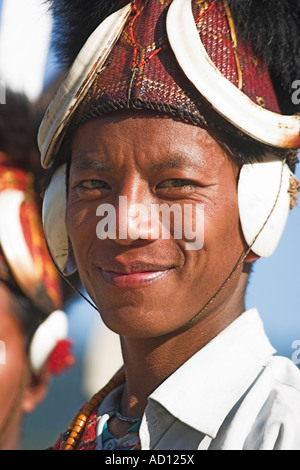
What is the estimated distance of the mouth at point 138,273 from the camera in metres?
2.15

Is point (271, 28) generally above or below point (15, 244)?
above

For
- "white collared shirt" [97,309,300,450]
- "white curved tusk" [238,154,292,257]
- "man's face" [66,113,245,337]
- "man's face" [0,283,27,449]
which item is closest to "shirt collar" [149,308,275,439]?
"white collared shirt" [97,309,300,450]

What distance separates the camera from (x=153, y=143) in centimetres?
213

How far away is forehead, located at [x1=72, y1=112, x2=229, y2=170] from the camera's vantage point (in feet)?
6.97

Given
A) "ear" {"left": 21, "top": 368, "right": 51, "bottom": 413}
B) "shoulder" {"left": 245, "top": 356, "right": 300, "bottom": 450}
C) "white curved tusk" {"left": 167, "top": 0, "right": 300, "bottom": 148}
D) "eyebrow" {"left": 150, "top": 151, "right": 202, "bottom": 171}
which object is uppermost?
"white curved tusk" {"left": 167, "top": 0, "right": 300, "bottom": 148}

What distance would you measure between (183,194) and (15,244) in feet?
6.21

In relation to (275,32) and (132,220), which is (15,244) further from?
(275,32)

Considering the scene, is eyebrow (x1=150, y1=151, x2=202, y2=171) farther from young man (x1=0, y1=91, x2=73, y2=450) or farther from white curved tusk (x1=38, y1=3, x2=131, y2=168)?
young man (x1=0, y1=91, x2=73, y2=450)

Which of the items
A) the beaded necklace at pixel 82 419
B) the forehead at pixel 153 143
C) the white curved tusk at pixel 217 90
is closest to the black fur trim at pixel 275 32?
the white curved tusk at pixel 217 90

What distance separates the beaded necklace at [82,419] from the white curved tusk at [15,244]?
4.27ft

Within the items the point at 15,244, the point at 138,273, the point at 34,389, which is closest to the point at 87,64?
the point at 138,273

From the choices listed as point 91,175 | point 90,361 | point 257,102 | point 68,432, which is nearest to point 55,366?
point 90,361

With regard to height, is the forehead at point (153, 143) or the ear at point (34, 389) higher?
the forehead at point (153, 143)

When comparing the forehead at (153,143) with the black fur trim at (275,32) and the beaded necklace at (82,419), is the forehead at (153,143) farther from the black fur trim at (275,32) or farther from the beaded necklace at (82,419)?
the beaded necklace at (82,419)
